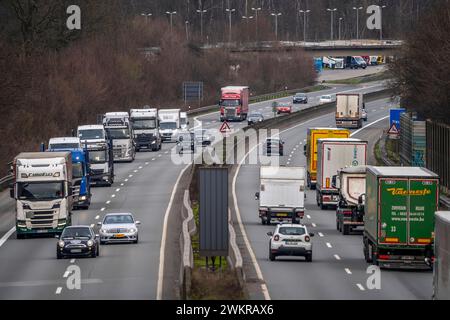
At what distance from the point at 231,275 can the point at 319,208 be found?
3080 centimetres

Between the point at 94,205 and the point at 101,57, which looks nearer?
the point at 94,205

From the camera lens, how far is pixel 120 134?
293ft

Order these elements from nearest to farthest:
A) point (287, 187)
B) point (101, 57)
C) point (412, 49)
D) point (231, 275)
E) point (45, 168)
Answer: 1. point (231, 275)
2. point (45, 168)
3. point (287, 187)
4. point (412, 49)
5. point (101, 57)

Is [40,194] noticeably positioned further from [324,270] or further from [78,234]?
[324,270]

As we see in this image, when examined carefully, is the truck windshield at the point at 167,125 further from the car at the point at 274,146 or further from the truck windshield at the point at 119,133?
the truck windshield at the point at 119,133

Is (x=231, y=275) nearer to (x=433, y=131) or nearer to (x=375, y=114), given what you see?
(x=433, y=131)

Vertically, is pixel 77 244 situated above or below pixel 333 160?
below

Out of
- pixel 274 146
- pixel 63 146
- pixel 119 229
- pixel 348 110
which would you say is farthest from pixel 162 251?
pixel 348 110

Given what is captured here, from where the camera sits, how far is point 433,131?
278 ft

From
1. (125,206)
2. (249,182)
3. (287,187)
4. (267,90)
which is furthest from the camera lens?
(267,90)

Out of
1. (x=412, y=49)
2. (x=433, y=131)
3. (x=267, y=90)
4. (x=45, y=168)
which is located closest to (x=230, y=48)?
(x=267, y=90)

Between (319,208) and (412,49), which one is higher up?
(412,49)

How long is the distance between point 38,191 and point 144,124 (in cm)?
4378

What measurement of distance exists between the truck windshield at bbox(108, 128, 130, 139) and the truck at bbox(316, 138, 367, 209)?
2341 centimetres
